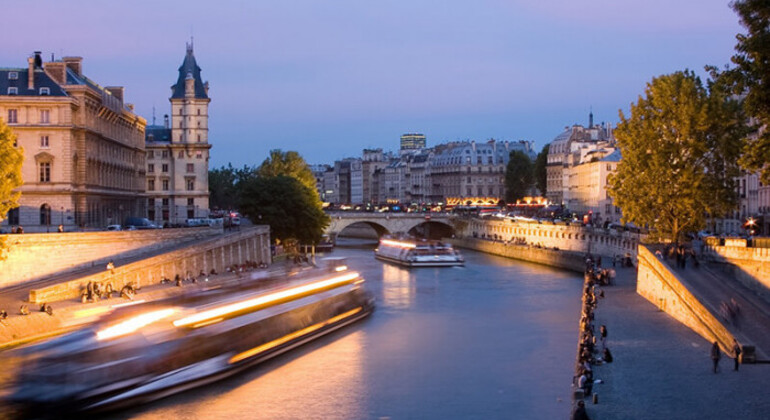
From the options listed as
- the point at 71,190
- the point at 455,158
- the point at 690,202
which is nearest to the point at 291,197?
the point at 71,190

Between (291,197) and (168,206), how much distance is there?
9.27 meters

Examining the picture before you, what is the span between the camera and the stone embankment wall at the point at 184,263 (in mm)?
35616

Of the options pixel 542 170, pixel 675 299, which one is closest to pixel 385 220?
pixel 542 170

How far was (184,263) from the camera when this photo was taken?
46125 millimetres

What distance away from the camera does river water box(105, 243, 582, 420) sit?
2456 centimetres

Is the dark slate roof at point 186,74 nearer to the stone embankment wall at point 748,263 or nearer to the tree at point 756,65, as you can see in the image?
the stone embankment wall at point 748,263

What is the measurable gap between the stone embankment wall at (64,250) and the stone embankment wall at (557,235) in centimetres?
2531

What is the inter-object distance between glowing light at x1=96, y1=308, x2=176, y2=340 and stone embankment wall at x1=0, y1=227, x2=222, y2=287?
12.5 metres

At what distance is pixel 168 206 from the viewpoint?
74.4 meters

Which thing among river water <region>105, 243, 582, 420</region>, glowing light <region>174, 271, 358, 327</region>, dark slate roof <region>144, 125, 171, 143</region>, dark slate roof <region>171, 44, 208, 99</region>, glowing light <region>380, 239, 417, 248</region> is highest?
dark slate roof <region>171, 44, 208, 99</region>

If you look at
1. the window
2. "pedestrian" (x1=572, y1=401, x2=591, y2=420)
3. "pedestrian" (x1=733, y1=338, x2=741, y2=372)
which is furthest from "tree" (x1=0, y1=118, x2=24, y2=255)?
"pedestrian" (x1=733, y1=338, x2=741, y2=372)

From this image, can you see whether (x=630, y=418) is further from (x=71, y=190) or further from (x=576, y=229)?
(x=576, y=229)

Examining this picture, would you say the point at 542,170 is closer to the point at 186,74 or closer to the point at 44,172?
the point at 186,74

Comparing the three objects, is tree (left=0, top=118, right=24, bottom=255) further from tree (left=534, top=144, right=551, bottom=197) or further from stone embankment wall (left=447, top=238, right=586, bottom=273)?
tree (left=534, top=144, right=551, bottom=197)
